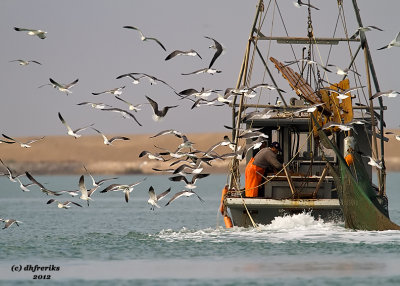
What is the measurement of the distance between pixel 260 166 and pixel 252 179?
43 cm

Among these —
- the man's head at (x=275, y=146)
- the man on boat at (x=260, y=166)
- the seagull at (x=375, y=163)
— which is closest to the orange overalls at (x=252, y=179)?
the man on boat at (x=260, y=166)

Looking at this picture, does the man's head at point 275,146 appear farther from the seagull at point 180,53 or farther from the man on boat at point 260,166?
the seagull at point 180,53

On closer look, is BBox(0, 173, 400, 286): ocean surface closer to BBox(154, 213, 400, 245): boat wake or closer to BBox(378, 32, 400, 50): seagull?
BBox(154, 213, 400, 245): boat wake

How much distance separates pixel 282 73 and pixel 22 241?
750 centimetres

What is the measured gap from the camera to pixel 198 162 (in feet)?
80.9

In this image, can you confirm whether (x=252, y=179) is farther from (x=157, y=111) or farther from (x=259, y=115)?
(x=157, y=111)

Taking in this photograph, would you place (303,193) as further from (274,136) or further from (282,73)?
(282,73)

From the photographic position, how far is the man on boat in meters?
25.1

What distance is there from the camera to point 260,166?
25406 millimetres

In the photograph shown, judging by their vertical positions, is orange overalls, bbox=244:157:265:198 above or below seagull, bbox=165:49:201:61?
below

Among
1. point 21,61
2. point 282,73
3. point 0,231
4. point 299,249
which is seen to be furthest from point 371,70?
point 0,231

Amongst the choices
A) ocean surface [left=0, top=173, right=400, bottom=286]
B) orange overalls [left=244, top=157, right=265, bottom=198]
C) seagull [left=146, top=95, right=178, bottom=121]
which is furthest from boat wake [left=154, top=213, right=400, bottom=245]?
seagull [left=146, top=95, right=178, bottom=121]

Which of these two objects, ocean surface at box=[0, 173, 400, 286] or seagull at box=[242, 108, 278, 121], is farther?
seagull at box=[242, 108, 278, 121]

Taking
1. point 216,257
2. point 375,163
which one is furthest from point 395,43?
point 216,257
